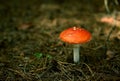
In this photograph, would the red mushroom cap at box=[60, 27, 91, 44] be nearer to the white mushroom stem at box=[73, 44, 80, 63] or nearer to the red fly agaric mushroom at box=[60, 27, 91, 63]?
the red fly agaric mushroom at box=[60, 27, 91, 63]

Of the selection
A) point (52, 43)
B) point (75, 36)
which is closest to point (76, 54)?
point (75, 36)

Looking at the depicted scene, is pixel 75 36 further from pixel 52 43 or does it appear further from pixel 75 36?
pixel 52 43

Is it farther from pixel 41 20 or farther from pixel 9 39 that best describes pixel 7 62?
pixel 41 20

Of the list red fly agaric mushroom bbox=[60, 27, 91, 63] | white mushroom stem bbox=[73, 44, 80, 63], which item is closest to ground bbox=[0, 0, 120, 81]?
white mushroom stem bbox=[73, 44, 80, 63]

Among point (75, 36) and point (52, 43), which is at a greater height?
point (75, 36)

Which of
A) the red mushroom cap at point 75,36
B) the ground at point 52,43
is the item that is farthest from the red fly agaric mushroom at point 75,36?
the ground at point 52,43

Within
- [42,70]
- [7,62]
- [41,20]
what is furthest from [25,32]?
[42,70]

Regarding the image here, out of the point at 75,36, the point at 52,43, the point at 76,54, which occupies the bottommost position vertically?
the point at 76,54

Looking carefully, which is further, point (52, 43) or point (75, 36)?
point (52, 43)

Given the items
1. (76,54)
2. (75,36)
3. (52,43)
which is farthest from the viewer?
(52,43)
